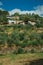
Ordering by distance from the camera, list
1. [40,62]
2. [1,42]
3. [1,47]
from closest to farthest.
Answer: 1. [40,62]
2. [1,47]
3. [1,42]

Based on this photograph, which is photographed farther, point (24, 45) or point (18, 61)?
point (24, 45)

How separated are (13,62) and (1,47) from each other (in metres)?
10.1

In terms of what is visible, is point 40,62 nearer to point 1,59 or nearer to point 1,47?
point 1,59

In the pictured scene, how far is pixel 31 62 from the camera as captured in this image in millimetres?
12766

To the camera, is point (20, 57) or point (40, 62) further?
point (20, 57)

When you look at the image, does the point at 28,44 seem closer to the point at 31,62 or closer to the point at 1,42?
the point at 1,42

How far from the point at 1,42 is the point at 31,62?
38.8 feet

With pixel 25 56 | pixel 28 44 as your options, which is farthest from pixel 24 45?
pixel 25 56

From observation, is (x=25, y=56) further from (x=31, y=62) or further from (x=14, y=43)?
(x=14, y=43)

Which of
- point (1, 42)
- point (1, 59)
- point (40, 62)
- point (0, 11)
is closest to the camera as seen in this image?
point (40, 62)

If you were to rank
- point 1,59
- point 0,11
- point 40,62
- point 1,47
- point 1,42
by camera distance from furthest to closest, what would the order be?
point 0,11 → point 1,42 → point 1,47 → point 1,59 → point 40,62

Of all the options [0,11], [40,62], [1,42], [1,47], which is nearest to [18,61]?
[40,62]

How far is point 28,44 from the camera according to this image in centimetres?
2389

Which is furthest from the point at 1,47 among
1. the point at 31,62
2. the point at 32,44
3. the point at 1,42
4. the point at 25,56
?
the point at 31,62
